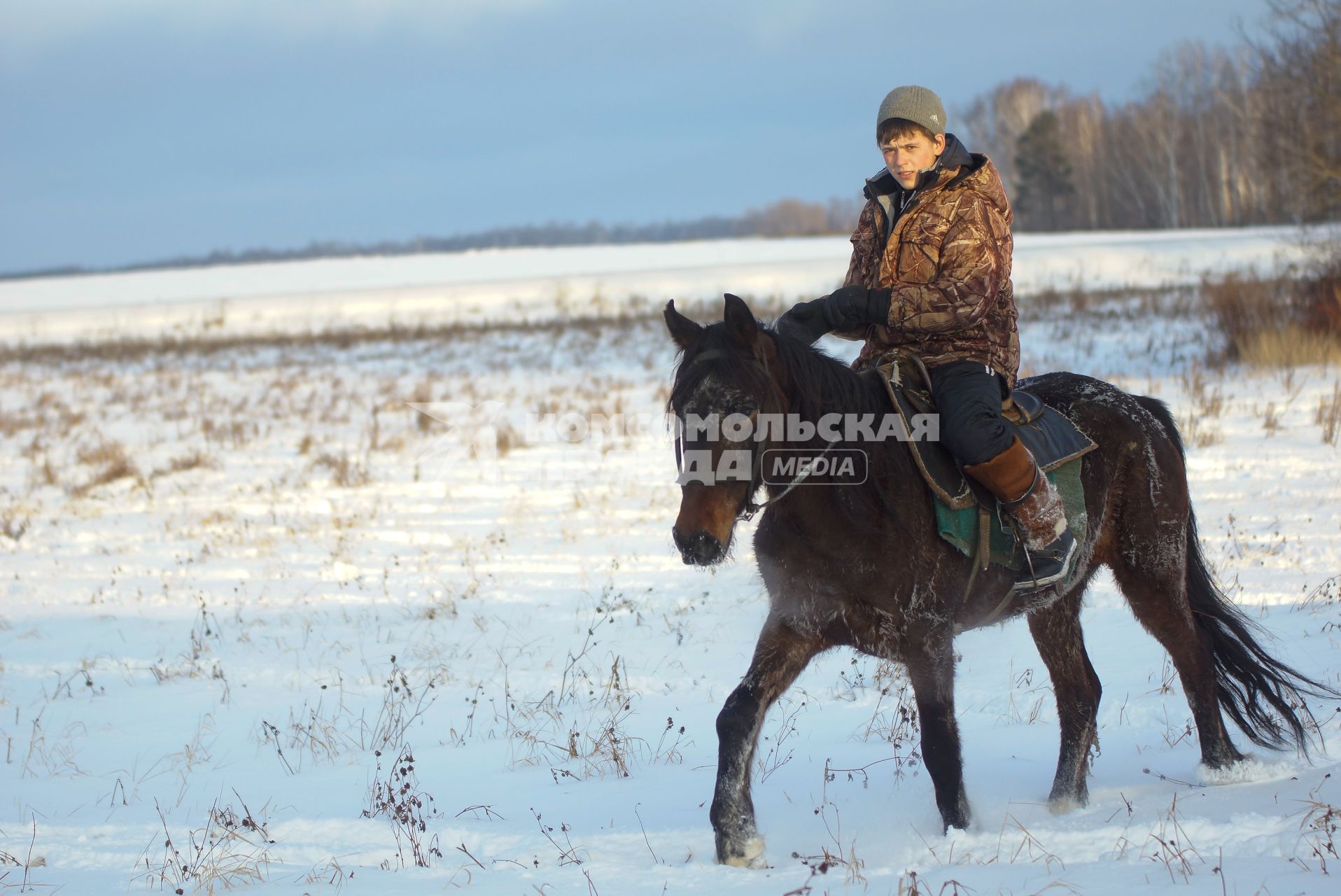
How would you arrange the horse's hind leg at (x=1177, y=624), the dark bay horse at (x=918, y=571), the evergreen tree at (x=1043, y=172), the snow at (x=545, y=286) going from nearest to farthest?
the dark bay horse at (x=918, y=571) < the horse's hind leg at (x=1177, y=624) < the snow at (x=545, y=286) < the evergreen tree at (x=1043, y=172)

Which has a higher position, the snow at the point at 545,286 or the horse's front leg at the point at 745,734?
the snow at the point at 545,286

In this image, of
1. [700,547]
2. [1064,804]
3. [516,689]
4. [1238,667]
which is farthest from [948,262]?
[516,689]

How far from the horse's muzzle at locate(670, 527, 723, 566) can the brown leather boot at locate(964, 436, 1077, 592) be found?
1.11m

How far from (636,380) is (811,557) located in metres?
14.5

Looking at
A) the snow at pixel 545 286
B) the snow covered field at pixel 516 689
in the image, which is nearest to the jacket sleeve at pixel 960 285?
the snow covered field at pixel 516 689

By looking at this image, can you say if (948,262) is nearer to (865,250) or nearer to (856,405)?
(865,250)

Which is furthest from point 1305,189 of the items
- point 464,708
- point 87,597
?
point 87,597

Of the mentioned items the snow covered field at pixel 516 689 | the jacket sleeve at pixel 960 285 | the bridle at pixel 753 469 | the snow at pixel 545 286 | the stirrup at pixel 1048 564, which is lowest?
the snow covered field at pixel 516 689

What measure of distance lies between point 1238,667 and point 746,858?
2.34 m

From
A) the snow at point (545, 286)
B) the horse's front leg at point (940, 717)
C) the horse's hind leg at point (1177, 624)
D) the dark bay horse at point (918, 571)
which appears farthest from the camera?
the snow at point (545, 286)

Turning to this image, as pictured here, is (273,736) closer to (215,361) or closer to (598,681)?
(598,681)

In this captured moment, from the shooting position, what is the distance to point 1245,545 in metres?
7.10

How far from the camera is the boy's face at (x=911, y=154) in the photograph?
3.64 meters

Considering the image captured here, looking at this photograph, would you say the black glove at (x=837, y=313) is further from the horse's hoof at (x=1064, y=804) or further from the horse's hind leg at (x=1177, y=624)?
the horse's hoof at (x=1064, y=804)
